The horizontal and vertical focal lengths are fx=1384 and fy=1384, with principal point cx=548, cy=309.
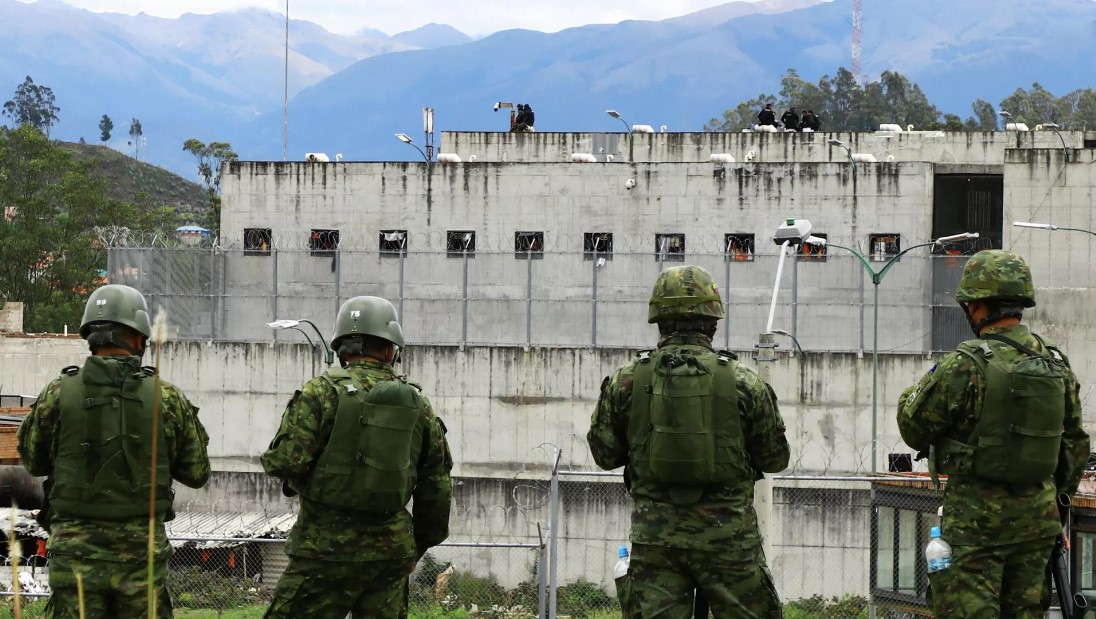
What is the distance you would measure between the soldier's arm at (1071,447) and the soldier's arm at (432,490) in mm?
2953

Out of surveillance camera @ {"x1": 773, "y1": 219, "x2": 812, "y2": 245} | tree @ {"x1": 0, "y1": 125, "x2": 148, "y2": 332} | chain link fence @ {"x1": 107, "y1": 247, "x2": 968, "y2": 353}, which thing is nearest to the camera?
surveillance camera @ {"x1": 773, "y1": 219, "x2": 812, "y2": 245}

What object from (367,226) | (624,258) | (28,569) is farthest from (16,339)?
(28,569)

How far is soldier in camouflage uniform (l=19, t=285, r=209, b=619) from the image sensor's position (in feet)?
20.9

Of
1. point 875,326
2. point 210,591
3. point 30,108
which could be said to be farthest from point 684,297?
point 30,108

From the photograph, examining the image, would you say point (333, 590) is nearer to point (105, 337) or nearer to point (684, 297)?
point (105, 337)

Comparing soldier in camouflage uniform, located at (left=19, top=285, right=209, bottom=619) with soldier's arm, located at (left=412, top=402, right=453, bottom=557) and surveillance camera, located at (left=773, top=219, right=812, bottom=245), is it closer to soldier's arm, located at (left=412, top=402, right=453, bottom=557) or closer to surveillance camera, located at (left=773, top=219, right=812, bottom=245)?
soldier's arm, located at (left=412, top=402, right=453, bottom=557)

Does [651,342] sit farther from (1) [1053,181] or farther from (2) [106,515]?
(2) [106,515]

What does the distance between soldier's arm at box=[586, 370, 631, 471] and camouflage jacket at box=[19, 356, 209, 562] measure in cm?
188

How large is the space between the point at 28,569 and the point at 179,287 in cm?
1035

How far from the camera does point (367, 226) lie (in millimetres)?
33094

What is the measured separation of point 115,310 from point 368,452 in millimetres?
1480

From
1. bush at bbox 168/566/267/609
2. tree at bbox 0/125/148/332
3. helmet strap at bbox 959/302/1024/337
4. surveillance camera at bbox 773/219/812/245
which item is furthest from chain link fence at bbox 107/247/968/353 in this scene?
tree at bbox 0/125/148/332

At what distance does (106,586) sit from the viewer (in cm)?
635

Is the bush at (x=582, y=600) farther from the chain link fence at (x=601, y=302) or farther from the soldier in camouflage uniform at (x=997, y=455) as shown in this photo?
the soldier in camouflage uniform at (x=997, y=455)
